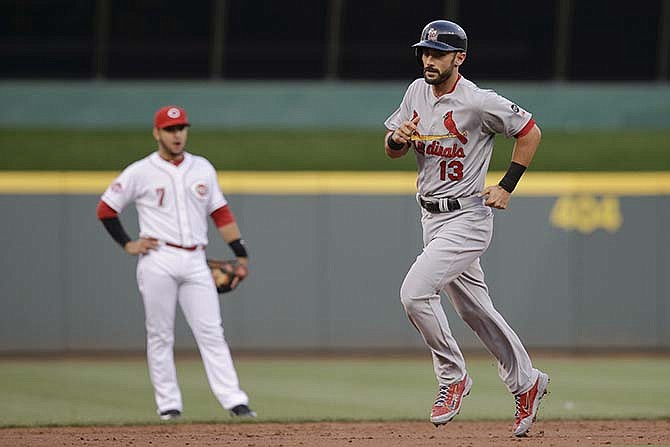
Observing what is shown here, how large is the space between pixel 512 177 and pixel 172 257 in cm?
272

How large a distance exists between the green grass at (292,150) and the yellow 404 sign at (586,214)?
85.7 inches

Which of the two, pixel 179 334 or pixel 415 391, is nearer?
pixel 415 391

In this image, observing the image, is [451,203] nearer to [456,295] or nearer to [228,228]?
[456,295]

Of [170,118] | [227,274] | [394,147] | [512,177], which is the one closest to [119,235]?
[227,274]

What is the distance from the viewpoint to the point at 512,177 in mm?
5977

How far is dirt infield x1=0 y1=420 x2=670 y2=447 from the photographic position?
6336 millimetres

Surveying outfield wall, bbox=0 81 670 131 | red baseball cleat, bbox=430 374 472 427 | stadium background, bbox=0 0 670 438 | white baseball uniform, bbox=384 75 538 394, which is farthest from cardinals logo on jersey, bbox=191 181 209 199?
outfield wall, bbox=0 81 670 131

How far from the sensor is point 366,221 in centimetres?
1273

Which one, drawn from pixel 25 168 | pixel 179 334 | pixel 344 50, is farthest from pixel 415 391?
pixel 344 50

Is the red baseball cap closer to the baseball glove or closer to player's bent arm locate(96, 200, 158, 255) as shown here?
player's bent arm locate(96, 200, 158, 255)

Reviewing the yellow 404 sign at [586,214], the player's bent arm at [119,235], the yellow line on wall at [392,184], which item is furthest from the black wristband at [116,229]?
the yellow 404 sign at [586,214]

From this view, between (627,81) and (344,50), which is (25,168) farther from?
(627,81)

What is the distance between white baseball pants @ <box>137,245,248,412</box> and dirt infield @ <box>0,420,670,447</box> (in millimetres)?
478

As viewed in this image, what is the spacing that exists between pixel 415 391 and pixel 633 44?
9.76 metres
